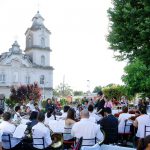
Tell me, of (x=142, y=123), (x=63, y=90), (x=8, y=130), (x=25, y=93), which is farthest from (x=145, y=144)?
(x=63, y=90)

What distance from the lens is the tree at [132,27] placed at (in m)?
22.0

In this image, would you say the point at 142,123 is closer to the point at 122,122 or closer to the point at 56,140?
the point at 122,122

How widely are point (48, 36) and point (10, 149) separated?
71818mm

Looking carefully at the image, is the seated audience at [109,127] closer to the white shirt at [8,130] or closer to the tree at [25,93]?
the white shirt at [8,130]

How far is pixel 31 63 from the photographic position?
8044 centimetres

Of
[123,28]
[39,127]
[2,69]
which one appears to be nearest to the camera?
[39,127]

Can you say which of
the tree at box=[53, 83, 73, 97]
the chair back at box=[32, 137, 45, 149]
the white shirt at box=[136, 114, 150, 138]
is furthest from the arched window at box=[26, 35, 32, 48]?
the chair back at box=[32, 137, 45, 149]

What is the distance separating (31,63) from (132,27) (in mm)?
58966

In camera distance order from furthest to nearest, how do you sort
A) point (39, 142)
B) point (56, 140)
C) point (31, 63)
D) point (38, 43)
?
point (38, 43), point (31, 63), point (56, 140), point (39, 142)

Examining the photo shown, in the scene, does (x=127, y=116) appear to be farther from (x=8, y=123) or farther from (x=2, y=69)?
(x=2, y=69)

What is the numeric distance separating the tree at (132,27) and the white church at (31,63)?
179ft

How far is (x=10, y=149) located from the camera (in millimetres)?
11172

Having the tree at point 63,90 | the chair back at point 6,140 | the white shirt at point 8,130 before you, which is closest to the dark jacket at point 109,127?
the white shirt at point 8,130

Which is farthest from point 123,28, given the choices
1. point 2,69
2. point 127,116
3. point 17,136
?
point 2,69
